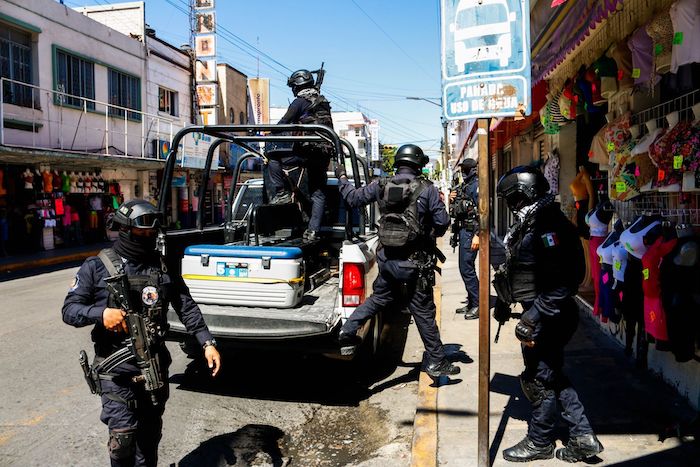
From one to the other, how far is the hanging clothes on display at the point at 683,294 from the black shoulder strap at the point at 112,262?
3.41m

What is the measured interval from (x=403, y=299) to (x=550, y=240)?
1757mm

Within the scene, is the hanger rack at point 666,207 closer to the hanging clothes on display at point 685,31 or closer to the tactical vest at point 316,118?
the hanging clothes on display at point 685,31

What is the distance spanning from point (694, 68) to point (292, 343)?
12.2 feet

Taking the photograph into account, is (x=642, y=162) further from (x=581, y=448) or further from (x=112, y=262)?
(x=112, y=262)

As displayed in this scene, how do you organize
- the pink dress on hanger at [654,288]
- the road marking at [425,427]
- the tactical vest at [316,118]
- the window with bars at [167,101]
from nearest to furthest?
the road marking at [425,427] → the pink dress on hanger at [654,288] → the tactical vest at [316,118] → the window with bars at [167,101]

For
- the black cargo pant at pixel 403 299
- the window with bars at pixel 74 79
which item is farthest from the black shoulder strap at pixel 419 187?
the window with bars at pixel 74 79

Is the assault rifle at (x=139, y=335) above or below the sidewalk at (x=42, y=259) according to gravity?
above

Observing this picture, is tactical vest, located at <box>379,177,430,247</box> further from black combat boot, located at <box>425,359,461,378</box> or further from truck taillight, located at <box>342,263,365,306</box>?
black combat boot, located at <box>425,359,461,378</box>

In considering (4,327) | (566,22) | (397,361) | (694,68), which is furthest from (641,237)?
(4,327)

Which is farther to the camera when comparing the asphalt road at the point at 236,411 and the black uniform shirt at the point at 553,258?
the asphalt road at the point at 236,411

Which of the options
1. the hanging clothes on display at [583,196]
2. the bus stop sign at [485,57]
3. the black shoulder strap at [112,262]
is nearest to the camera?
the black shoulder strap at [112,262]

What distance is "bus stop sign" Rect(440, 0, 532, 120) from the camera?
3.17 meters

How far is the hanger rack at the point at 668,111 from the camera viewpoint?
4382 mm

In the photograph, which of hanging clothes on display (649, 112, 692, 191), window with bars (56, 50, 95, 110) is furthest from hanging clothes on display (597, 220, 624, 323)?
window with bars (56, 50, 95, 110)
